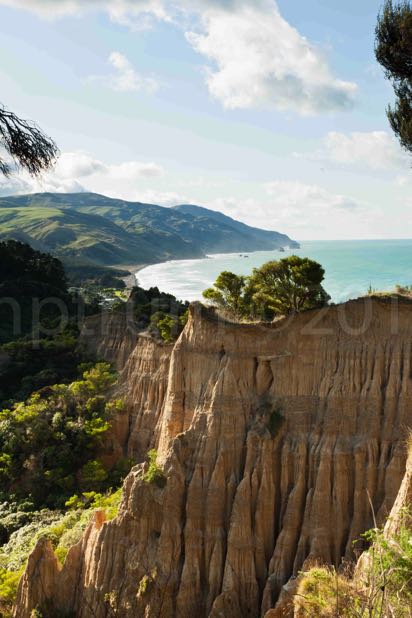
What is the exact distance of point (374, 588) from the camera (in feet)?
29.2

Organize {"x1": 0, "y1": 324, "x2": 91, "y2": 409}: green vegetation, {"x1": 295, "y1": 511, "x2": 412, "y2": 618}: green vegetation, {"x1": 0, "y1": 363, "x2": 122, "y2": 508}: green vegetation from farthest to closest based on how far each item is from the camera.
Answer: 1. {"x1": 0, "y1": 324, "x2": 91, "y2": 409}: green vegetation
2. {"x1": 0, "y1": 363, "x2": 122, "y2": 508}: green vegetation
3. {"x1": 295, "y1": 511, "x2": 412, "y2": 618}: green vegetation

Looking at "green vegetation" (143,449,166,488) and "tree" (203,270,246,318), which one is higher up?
"tree" (203,270,246,318)

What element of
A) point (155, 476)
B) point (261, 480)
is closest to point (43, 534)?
point (155, 476)

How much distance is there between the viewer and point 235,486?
18.8 meters

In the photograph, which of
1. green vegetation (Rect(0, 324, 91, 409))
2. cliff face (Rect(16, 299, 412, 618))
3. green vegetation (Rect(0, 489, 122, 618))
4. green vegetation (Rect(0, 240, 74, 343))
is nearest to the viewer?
cliff face (Rect(16, 299, 412, 618))

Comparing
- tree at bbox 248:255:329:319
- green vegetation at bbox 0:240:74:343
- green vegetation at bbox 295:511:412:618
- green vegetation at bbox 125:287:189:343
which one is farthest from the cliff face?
green vegetation at bbox 0:240:74:343

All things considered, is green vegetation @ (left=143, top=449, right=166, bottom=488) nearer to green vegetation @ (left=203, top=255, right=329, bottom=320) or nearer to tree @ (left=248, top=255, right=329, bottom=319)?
green vegetation @ (left=203, top=255, right=329, bottom=320)

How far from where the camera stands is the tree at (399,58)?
1948 cm

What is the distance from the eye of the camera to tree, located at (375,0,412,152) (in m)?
19.5

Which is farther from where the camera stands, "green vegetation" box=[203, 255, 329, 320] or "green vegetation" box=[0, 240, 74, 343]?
"green vegetation" box=[0, 240, 74, 343]

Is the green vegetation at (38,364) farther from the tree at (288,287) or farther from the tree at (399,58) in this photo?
the tree at (399,58)

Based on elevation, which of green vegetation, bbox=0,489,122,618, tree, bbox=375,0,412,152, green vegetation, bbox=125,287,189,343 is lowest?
green vegetation, bbox=0,489,122,618

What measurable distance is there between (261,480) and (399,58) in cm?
1612

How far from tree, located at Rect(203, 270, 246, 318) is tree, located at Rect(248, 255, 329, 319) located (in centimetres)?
207
